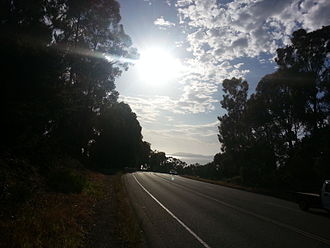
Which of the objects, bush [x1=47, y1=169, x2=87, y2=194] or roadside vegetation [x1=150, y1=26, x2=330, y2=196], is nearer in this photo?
bush [x1=47, y1=169, x2=87, y2=194]

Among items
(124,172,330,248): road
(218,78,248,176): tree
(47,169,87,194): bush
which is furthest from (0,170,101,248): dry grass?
(218,78,248,176): tree

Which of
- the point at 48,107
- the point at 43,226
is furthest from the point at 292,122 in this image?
the point at 43,226

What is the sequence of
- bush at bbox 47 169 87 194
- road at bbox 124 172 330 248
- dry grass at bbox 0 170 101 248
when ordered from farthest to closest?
bush at bbox 47 169 87 194
road at bbox 124 172 330 248
dry grass at bbox 0 170 101 248

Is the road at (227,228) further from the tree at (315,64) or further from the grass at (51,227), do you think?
the tree at (315,64)

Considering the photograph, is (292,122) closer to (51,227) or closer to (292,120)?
(292,120)

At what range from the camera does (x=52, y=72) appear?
1677 centimetres

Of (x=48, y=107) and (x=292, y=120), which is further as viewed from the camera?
(x=292, y=120)

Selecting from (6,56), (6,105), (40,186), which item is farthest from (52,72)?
(40,186)

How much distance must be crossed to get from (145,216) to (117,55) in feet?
68.7

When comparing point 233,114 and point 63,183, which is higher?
point 233,114

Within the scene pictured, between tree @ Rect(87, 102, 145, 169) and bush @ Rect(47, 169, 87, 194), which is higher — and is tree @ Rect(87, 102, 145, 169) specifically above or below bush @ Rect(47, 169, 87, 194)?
above

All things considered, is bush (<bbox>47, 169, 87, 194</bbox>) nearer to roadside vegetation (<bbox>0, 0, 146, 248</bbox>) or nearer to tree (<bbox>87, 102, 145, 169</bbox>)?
roadside vegetation (<bbox>0, 0, 146, 248</bbox>)

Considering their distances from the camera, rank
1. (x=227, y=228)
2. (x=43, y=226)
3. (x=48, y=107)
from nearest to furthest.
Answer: (x=43, y=226)
(x=227, y=228)
(x=48, y=107)

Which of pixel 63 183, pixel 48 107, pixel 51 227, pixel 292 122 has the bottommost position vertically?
pixel 51 227
